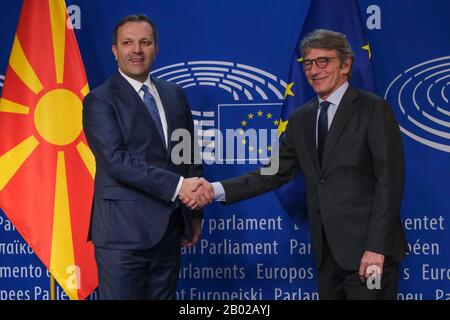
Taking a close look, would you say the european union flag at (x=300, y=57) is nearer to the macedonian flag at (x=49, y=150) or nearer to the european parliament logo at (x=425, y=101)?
the european parliament logo at (x=425, y=101)

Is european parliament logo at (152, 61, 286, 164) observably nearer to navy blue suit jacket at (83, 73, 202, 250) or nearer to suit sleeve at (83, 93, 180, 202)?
navy blue suit jacket at (83, 73, 202, 250)

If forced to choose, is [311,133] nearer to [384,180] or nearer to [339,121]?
[339,121]

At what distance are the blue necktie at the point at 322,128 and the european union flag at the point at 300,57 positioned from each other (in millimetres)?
734

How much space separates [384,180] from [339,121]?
363 millimetres

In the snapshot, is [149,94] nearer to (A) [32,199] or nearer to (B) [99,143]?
(B) [99,143]

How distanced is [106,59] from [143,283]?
67.6 inches

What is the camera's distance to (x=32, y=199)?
4289mm

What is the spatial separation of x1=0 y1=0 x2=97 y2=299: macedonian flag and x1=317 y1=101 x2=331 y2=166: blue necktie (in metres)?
1.55

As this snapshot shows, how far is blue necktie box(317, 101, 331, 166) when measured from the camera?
11.1 ft

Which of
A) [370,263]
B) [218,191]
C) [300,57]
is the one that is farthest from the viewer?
[300,57]

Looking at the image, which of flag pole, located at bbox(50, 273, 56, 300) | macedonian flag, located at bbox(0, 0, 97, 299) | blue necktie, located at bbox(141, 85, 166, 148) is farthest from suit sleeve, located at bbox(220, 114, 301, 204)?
flag pole, located at bbox(50, 273, 56, 300)

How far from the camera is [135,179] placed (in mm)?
3367

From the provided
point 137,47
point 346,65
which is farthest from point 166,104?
point 346,65
